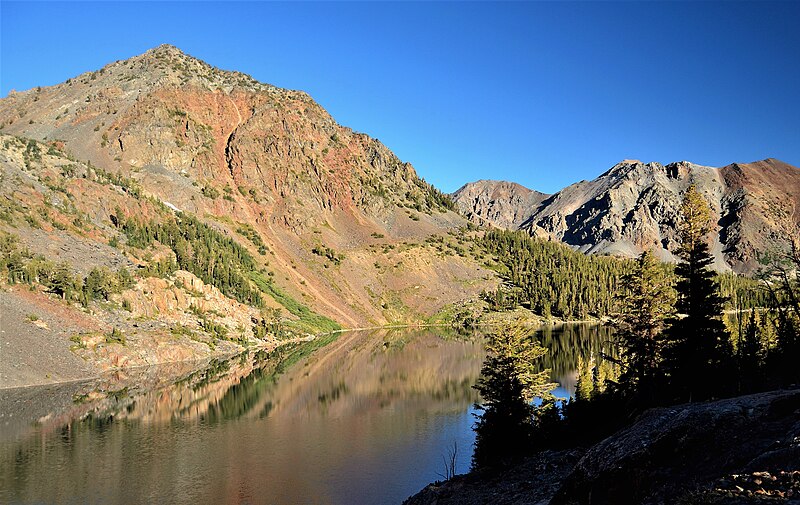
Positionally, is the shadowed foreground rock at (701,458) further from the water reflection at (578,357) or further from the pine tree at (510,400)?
the water reflection at (578,357)

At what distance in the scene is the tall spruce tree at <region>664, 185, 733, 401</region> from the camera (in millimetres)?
32344

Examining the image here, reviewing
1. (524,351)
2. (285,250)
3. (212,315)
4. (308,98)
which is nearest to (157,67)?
(308,98)

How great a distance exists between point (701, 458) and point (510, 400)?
A: 1831 cm

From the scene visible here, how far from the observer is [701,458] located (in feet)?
39.3

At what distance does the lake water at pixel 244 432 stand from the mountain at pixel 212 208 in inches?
556

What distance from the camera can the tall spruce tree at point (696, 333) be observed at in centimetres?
3234

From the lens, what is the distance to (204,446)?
126ft

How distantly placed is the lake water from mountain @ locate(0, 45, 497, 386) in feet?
46.4

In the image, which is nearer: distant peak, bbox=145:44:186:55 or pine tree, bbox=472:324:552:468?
pine tree, bbox=472:324:552:468

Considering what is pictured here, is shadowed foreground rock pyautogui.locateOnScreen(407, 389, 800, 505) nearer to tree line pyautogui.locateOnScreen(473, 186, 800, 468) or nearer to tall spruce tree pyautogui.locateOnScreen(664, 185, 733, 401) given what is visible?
tree line pyautogui.locateOnScreen(473, 186, 800, 468)

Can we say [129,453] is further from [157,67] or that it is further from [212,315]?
[157,67]

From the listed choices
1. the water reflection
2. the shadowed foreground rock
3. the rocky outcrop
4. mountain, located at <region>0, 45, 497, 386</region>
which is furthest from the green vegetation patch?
the rocky outcrop

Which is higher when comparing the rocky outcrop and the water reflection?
the rocky outcrop

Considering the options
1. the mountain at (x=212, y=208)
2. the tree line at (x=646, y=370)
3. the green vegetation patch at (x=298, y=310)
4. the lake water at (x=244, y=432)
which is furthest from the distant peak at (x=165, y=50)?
the tree line at (x=646, y=370)
